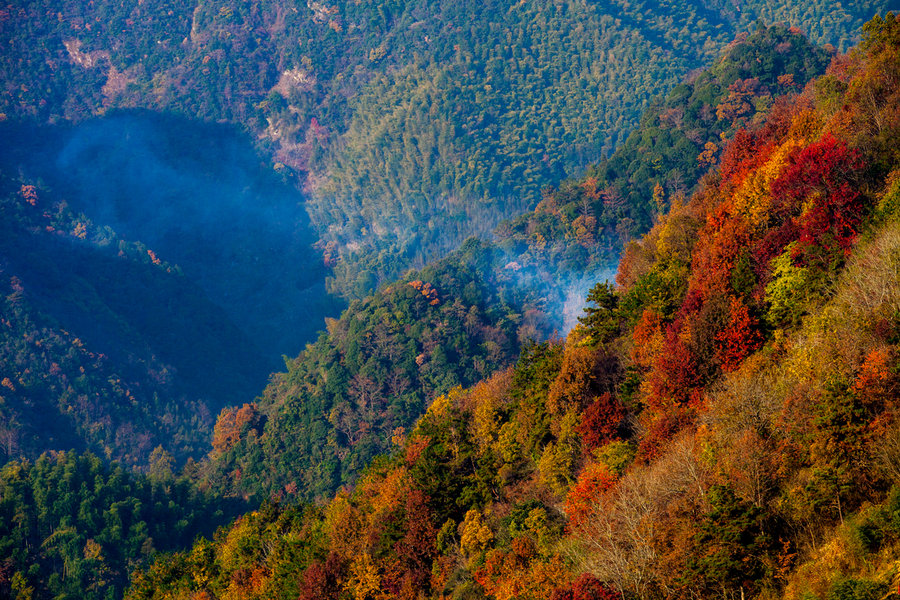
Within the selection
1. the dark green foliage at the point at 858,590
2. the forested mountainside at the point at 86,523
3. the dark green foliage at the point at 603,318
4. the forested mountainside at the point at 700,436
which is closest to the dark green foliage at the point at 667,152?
the forested mountainside at the point at 700,436

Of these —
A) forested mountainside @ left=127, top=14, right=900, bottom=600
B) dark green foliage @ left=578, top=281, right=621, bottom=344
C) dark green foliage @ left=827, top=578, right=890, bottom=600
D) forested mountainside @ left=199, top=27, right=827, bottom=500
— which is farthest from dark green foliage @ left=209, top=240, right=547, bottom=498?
dark green foliage @ left=827, top=578, right=890, bottom=600

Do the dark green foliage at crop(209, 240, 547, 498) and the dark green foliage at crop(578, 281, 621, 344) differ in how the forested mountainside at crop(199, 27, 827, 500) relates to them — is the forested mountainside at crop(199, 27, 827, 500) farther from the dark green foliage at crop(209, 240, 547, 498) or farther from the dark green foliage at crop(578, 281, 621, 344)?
the dark green foliage at crop(578, 281, 621, 344)

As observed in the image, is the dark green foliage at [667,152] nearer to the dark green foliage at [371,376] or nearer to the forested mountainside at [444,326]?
the forested mountainside at [444,326]

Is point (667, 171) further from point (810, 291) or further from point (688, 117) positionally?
point (810, 291)

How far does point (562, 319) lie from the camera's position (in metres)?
173

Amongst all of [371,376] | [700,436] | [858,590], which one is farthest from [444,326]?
[858,590]

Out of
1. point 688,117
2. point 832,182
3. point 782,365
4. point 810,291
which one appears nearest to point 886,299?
point 782,365

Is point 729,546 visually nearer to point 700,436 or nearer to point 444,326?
point 700,436

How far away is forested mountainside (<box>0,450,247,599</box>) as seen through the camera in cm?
12850

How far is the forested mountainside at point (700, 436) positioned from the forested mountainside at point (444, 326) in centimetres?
5872

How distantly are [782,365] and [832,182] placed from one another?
595 inches

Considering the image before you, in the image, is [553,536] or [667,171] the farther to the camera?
[667,171]

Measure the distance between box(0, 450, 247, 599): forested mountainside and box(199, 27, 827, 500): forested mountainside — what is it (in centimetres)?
1006

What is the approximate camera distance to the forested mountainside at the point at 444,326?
146m
